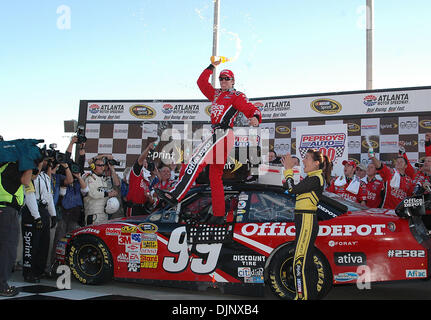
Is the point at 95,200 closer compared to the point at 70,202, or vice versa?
the point at 70,202

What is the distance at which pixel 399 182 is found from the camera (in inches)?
236

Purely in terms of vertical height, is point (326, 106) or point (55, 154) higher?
point (326, 106)

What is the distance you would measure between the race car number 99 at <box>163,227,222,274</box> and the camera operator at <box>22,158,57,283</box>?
4.97 ft

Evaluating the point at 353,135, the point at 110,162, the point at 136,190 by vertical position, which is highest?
the point at 353,135

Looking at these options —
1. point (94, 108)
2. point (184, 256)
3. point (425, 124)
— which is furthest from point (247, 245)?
point (94, 108)

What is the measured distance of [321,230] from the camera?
13.1 feet

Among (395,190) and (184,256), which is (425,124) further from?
(184,256)

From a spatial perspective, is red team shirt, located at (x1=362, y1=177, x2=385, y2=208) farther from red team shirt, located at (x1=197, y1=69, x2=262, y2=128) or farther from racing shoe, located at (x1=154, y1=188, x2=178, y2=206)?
racing shoe, located at (x1=154, y1=188, x2=178, y2=206)

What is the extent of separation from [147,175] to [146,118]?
6.36 ft

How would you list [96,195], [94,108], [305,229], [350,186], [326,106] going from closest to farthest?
[305,229]
[96,195]
[350,186]
[326,106]
[94,108]

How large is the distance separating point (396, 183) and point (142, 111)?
16.5ft

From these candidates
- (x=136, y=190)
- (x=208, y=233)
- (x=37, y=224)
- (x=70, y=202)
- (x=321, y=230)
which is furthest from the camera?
(x=136, y=190)
